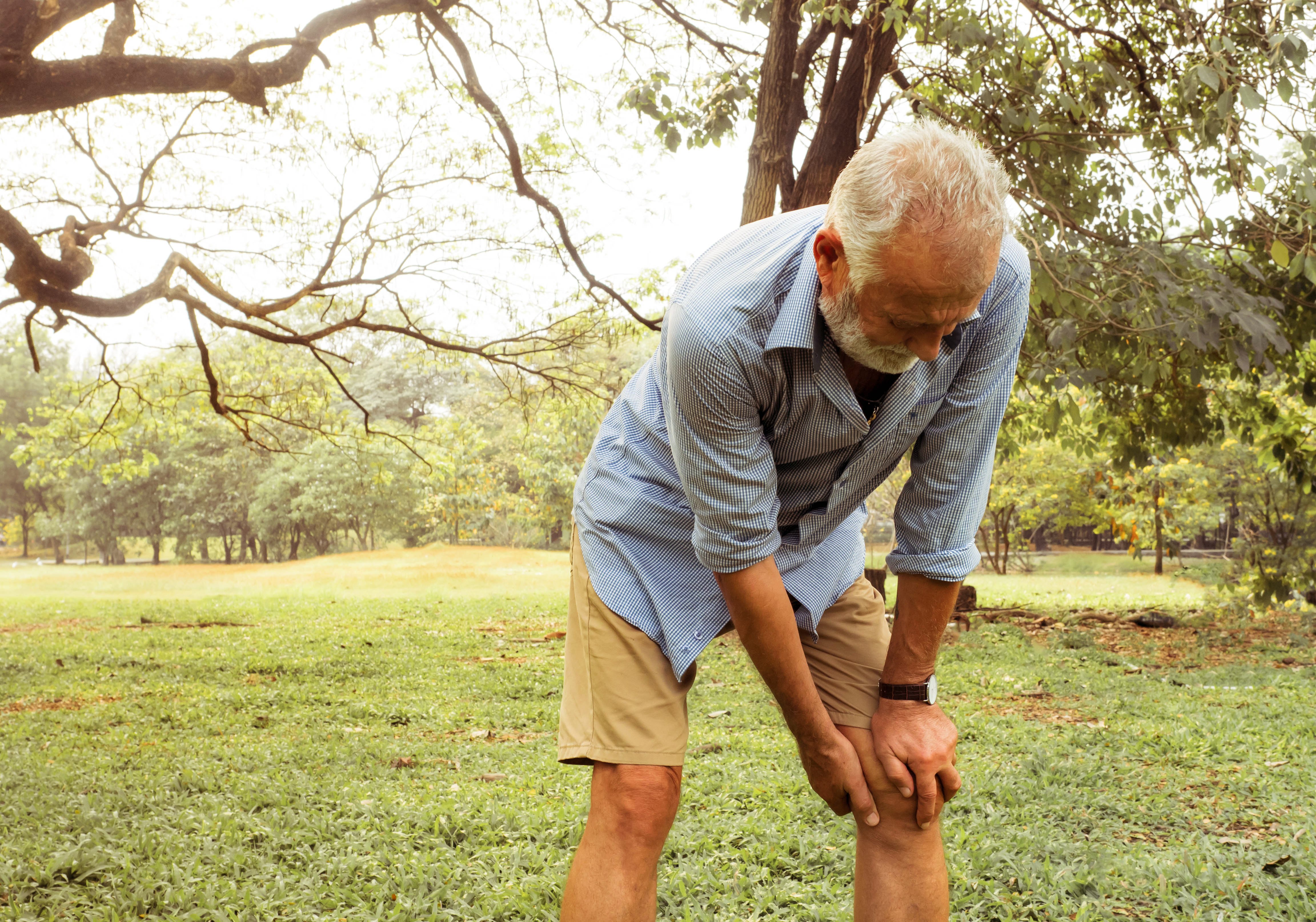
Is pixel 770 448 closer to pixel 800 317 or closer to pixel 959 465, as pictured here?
pixel 800 317

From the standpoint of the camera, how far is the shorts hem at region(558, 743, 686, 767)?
70.2 inches

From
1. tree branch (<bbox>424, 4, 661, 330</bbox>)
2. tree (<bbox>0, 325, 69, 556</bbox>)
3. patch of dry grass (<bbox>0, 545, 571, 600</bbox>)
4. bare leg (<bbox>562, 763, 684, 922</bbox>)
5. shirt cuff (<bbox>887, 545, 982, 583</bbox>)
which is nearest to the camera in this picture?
bare leg (<bbox>562, 763, 684, 922</bbox>)

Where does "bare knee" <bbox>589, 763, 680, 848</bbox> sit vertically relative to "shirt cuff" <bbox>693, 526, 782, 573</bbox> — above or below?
below

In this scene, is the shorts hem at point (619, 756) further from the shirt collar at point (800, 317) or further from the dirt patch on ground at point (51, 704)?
the dirt patch on ground at point (51, 704)

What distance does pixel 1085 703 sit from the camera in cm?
581

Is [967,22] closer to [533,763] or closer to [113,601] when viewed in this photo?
[533,763]

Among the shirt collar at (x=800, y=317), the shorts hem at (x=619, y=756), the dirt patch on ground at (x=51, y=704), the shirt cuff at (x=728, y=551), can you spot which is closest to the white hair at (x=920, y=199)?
the shirt collar at (x=800, y=317)

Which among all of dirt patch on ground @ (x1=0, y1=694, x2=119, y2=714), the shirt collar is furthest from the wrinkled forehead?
dirt patch on ground @ (x1=0, y1=694, x2=119, y2=714)

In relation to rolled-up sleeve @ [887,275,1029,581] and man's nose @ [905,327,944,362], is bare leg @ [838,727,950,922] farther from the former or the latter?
man's nose @ [905,327,944,362]

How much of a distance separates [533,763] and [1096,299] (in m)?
3.79

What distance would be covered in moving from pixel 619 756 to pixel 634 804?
0.29 ft

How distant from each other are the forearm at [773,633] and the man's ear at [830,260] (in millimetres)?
503

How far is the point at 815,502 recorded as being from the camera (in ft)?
6.38

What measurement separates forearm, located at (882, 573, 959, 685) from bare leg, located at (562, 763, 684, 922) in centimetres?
52
